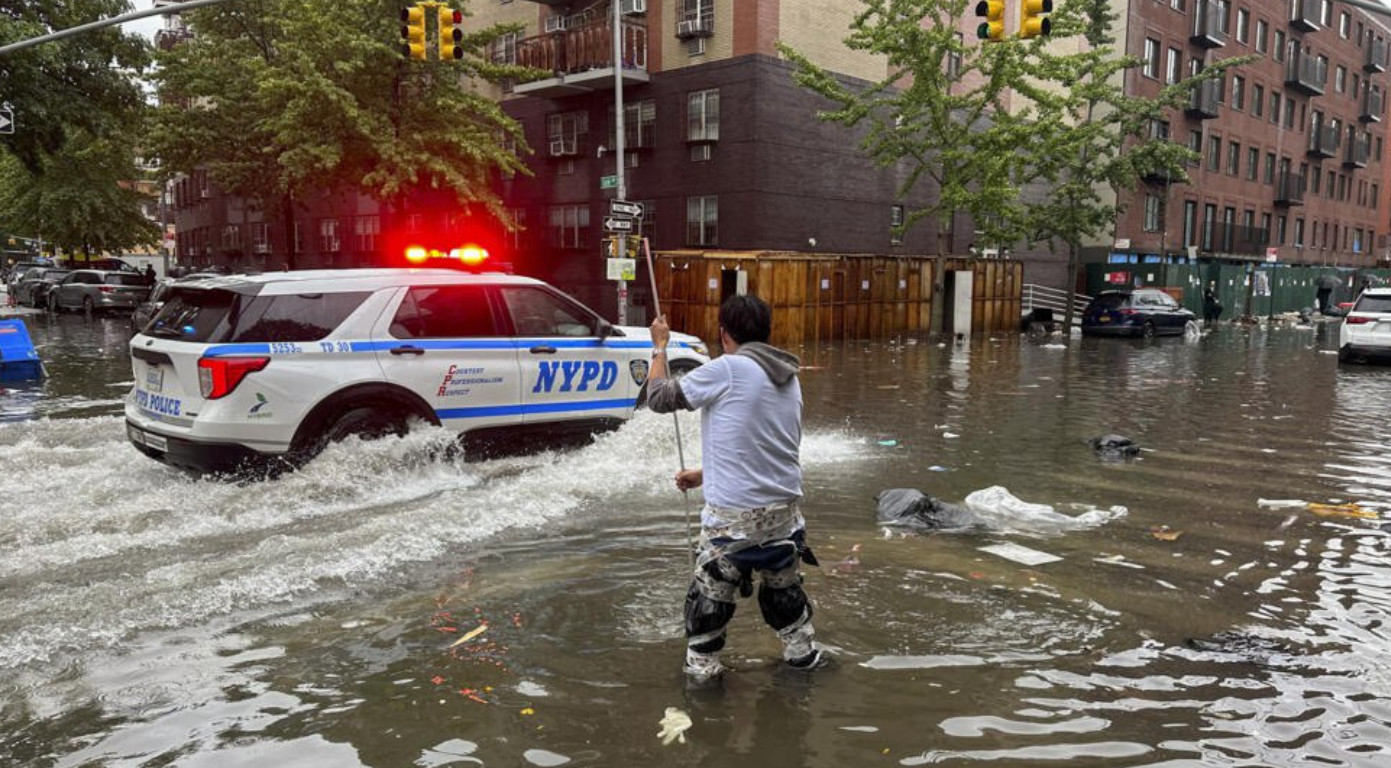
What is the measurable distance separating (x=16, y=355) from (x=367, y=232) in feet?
87.7

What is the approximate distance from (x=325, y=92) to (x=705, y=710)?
2436 cm

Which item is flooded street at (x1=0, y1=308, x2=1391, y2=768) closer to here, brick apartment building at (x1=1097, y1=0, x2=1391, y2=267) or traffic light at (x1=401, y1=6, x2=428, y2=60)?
traffic light at (x1=401, y1=6, x2=428, y2=60)

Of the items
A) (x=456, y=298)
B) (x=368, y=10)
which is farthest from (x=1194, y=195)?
(x=456, y=298)

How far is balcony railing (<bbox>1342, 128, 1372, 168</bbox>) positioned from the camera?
201 feet

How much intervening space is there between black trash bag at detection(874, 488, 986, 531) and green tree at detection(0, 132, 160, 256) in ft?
134

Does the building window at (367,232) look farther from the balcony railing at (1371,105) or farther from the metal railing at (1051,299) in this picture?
the balcony railing at (1371,105)

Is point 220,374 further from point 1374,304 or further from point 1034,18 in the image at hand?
point 1374,304

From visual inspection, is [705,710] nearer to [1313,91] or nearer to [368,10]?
[368,10]

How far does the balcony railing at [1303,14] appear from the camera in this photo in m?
53.4

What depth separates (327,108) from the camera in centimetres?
2605

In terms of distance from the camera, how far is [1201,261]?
48.9m

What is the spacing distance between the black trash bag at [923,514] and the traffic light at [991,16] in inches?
368

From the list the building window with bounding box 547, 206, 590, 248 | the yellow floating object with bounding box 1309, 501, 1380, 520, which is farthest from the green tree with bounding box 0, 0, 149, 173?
the yellow floating object with bounding box 1309, 501, 1380, 520

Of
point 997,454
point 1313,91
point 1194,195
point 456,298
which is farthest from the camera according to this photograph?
point 1313,91
